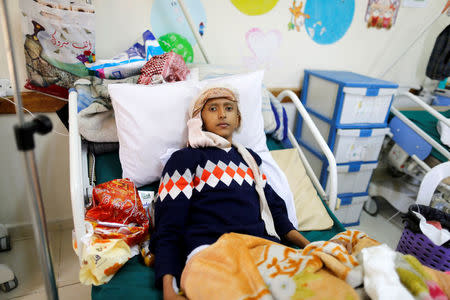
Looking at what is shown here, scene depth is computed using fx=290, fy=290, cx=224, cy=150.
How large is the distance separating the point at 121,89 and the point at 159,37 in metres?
0.67

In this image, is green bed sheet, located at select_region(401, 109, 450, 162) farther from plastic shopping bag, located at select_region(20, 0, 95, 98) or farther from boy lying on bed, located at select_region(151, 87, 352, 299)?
plastic shopping bag, located at select_region(20, 0, 95, 98)

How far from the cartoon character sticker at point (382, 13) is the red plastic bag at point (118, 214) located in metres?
2.05

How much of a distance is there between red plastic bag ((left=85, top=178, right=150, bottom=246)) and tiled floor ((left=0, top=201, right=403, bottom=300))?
701mm

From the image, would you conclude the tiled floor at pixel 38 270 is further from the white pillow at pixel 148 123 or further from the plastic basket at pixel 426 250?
the plastic basket at pixel 426 250

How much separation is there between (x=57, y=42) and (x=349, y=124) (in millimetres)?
1691

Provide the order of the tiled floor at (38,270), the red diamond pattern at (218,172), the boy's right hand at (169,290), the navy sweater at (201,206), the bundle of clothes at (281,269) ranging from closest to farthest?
the bundle of clothes at (281,269), the boy's right hand at (169,290), the navy sweater at (201,206), the red diamond pattern at (218,172), the tiled floor at (38,270)

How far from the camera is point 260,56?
6.40ft

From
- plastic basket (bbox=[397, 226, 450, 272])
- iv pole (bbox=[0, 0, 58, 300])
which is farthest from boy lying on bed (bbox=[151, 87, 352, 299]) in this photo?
A: plastic basket (bbox=[397, 226, 450, 272])

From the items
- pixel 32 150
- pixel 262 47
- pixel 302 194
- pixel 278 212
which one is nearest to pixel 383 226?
pixel 302 194

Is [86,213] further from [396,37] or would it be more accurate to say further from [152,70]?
[396,37]

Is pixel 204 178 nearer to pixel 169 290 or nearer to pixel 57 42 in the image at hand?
pixel 169 290

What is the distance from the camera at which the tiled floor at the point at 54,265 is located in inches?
55.5

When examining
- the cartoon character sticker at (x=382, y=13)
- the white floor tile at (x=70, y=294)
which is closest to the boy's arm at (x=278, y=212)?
the white floor tile at (x=70, y=294)

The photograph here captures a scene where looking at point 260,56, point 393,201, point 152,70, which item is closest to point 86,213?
point 152,70
